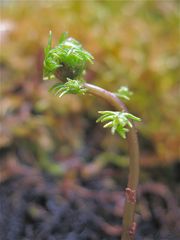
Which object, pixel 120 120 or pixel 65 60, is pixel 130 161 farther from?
pixel 65 60

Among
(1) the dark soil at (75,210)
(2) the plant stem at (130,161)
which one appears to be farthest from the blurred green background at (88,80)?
(2) the plant stem at (130,161)

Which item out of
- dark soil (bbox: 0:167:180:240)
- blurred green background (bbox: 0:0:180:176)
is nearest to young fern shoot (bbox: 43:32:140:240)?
dark soil (bbox: 0:167:180:240)

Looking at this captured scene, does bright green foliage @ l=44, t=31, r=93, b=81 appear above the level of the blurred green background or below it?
below

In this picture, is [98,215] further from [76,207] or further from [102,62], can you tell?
[102,62]

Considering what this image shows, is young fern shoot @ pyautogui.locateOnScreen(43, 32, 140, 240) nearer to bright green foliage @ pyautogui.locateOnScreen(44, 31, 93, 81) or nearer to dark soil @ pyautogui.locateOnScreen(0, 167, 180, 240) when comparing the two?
bright green foliage @ pyautogui.locateOnScreen(44, 31, 93, 81)

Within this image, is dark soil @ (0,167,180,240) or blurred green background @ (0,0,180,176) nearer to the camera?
dark soil @ (0,167,180,240)

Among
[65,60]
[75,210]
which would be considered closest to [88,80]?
[75,210]
